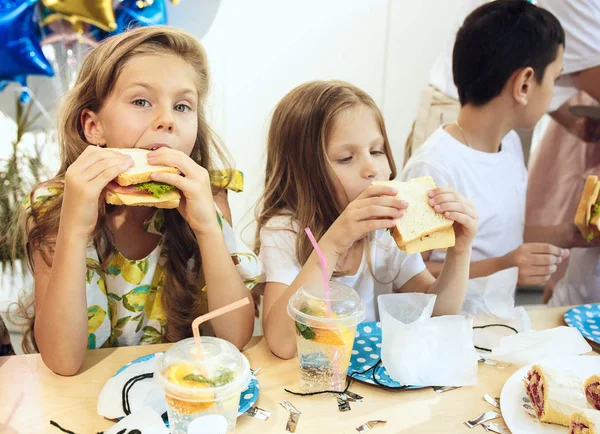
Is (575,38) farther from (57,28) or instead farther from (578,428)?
(57,28)

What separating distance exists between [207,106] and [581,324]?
1.28 metres

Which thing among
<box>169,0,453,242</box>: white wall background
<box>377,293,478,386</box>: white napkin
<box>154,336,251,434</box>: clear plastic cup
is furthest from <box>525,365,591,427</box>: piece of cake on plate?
<box>169,0,453,242</box>: white wall background

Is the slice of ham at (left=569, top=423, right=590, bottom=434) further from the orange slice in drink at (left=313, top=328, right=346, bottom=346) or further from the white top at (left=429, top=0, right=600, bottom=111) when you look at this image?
the white top at (left=429, top=0, right=600, bottom=111)

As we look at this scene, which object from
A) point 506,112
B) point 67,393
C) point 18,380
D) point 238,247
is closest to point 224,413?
point 67,393

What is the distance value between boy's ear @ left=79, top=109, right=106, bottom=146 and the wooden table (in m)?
0.56

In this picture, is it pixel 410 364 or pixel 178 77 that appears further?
pixel 178 77

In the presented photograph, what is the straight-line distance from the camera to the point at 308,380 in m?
1.11

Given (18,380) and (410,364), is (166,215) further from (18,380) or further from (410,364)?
(410,364)

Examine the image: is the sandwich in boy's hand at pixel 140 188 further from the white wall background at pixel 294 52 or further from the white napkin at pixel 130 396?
the white wall background at pixel 294 52

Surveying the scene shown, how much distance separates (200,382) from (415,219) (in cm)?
68

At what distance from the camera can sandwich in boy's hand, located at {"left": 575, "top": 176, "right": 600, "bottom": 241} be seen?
5.81 feet

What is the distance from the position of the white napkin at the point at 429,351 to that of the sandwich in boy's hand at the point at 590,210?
92 cm

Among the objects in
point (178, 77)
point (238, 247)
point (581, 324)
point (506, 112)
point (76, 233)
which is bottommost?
point (581, 324)

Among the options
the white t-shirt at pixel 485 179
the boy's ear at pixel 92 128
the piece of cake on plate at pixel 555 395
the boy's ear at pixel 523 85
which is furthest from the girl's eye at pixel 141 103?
the boy's ear at pixel 523 85
